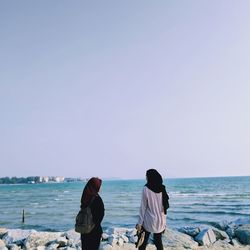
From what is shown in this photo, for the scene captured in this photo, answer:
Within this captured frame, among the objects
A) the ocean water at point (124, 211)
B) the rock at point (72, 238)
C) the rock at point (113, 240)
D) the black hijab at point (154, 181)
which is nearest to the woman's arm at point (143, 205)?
the black hijab at point (154, 181)

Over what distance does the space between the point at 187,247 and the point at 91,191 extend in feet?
19.6

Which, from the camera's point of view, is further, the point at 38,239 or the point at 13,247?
the point at 38,239

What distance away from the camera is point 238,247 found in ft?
35.7

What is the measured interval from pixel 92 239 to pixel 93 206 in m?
0.55

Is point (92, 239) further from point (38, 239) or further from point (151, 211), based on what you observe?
point (38, 239)

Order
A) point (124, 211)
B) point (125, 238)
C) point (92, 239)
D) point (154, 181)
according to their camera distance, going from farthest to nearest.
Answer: point (124, 211), point (125, 238), point (154, 181), point (92, 239)

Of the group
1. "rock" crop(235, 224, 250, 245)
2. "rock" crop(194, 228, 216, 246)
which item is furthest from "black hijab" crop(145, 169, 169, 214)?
"rock" crop(235, 224, 250, 245)

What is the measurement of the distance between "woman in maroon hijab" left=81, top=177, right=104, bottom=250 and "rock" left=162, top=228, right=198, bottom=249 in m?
5.25

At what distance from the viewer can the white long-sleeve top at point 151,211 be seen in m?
6.59

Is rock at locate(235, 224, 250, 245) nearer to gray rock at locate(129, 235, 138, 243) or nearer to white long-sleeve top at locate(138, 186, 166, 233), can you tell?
gray rock at locate(129, 235, 138, 243)

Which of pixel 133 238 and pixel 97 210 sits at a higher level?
pixel 97 210

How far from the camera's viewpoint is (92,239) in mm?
5730

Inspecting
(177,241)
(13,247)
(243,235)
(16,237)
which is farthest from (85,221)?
(243,235)

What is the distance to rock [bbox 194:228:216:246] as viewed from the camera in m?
11.0
